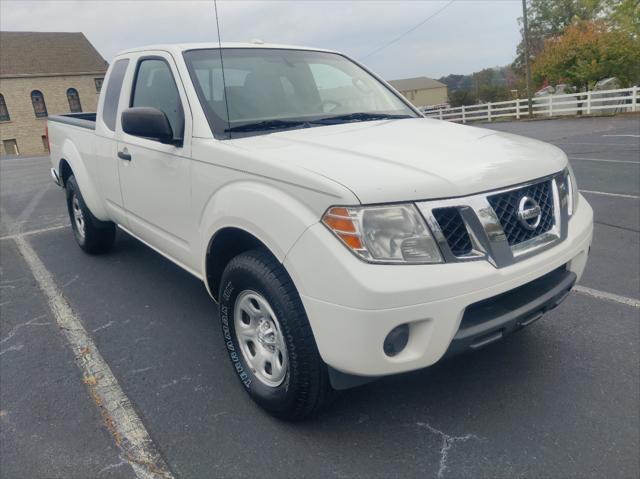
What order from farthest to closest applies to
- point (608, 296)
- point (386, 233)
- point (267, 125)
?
point (608, 296) < point (267, 125) < point (386, 233)

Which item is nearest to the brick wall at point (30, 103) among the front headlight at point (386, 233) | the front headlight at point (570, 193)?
the front headlight at point (570, 193)

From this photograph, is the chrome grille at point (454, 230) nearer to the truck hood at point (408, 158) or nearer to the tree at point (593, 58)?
the truck hood at point (408, 158)

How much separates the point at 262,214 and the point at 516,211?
3.69ft

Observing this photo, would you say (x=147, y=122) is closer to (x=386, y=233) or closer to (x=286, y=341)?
(x=286, y=341)

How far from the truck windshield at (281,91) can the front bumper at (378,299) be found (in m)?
1.17

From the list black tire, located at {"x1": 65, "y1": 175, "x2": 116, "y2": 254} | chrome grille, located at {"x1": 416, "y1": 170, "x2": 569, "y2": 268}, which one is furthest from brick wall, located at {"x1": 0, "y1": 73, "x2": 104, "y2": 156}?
chrome grille, located at {"x1": 416, "y1": 170, "x2": 569, "y2": 268}

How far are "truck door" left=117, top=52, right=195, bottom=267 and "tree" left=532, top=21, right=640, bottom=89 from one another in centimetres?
2864

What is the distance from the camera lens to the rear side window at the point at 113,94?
4.21m

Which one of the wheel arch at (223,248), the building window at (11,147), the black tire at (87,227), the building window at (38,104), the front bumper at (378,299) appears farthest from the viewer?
the building window at (38,104)

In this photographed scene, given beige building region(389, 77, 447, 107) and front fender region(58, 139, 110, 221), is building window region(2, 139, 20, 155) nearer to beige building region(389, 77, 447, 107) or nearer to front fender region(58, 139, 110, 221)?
front fender region(58, 139, 110, 221)

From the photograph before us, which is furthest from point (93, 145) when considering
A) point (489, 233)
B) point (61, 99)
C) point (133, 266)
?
point (61, 99)

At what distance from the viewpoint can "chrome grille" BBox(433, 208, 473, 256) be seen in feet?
7.01

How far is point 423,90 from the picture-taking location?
88.8 meters

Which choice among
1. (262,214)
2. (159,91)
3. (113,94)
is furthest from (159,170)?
(113,94)
